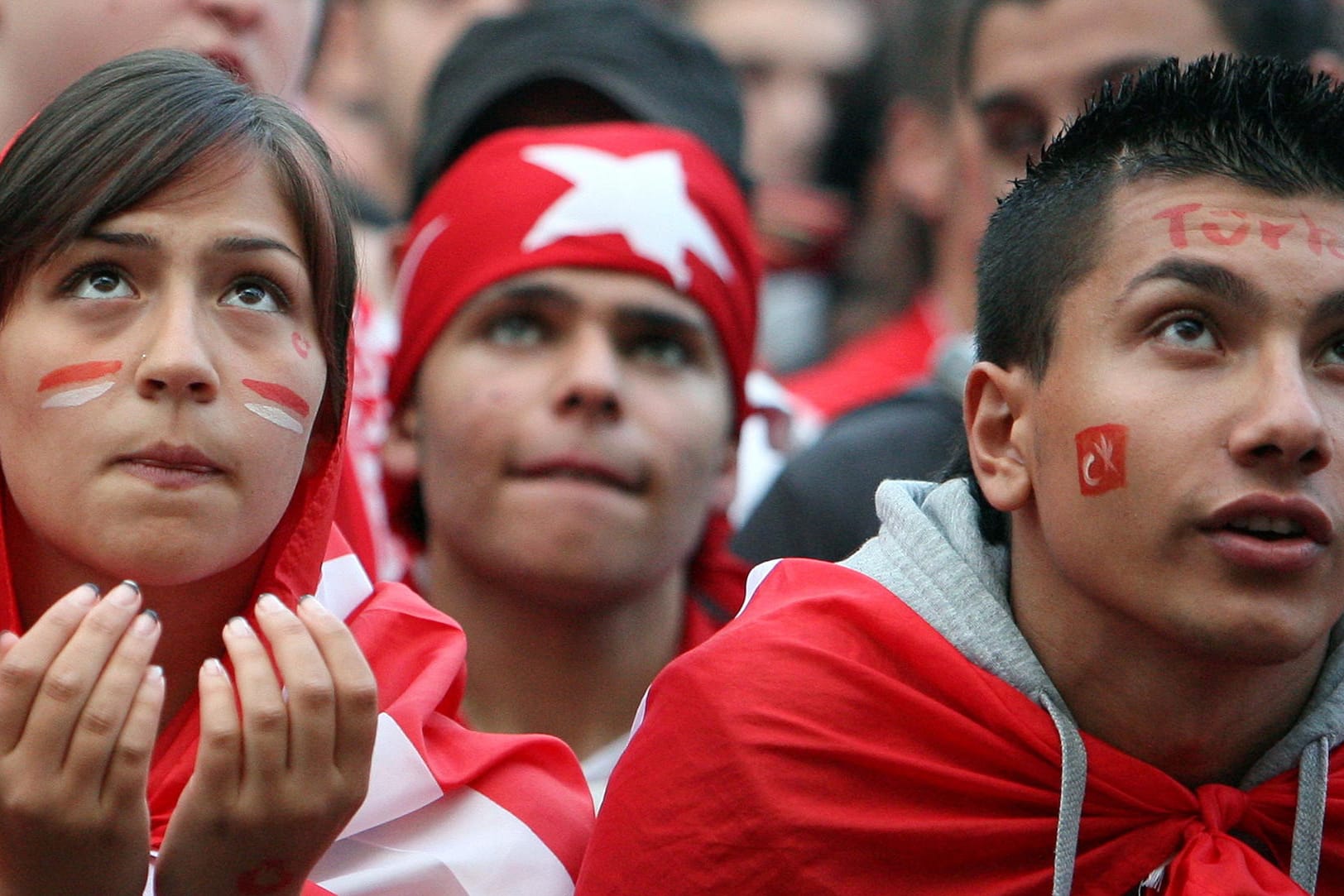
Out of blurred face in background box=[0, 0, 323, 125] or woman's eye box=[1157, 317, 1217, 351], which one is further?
blurred face in background box=[0, 0, 323, 125]

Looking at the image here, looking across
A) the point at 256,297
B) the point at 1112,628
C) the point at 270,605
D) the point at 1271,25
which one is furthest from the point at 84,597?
the point at 1271,25

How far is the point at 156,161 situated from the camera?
2.65m

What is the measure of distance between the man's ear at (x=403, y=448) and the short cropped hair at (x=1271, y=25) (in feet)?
5.95

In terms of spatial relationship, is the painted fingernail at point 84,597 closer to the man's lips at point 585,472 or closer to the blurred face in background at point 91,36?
the blurred face in background at point 91,36

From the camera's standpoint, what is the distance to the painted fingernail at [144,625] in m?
2.25

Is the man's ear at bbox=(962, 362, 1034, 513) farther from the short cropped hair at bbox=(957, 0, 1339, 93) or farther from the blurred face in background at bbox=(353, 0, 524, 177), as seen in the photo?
the blurred face in background at bbox=(353, 0, 524, 177)

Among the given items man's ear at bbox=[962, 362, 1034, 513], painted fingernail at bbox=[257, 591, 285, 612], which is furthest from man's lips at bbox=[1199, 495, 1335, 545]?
painted fingernail at bbox=[257, 591, 285, 612]

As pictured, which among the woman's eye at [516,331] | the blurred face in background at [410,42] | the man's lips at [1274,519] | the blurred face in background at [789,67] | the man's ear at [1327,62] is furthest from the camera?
the blurred face in background at [789,67]

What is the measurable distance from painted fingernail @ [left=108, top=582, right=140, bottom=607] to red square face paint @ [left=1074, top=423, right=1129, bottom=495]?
4.17 feet

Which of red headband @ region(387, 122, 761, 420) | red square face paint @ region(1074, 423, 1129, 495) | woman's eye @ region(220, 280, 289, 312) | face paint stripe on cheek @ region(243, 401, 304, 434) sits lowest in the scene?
face paint stripe on cheek @ region(243, 401, 304, 434)

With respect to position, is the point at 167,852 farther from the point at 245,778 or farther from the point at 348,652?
the point at 348,652

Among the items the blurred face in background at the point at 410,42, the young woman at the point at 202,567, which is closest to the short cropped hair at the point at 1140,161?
the young woman at the point at 202,567

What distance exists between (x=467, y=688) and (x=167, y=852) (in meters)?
1.68

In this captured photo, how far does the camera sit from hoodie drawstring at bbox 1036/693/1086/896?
2631 mm
